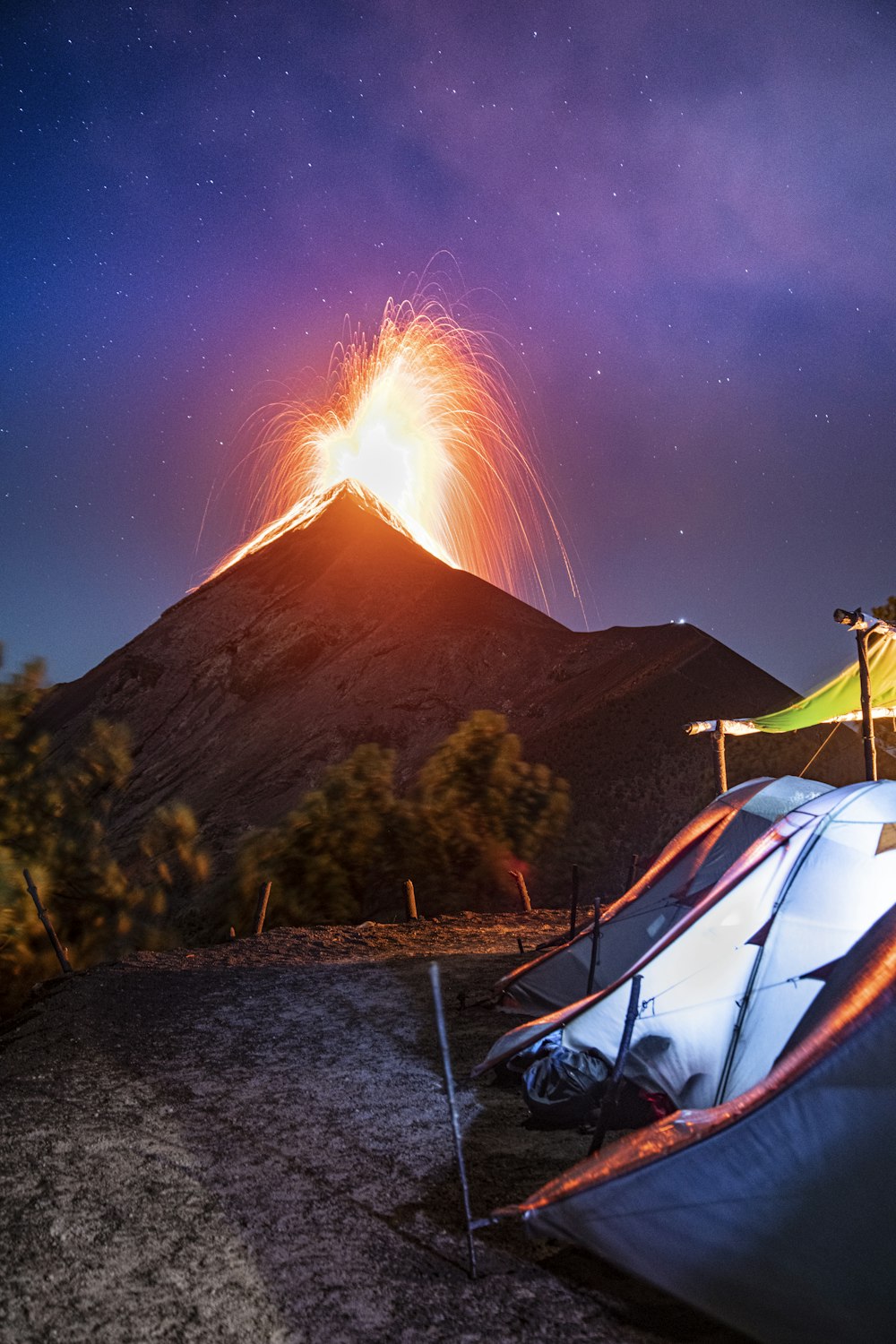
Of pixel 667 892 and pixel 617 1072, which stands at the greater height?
pixel 667 892

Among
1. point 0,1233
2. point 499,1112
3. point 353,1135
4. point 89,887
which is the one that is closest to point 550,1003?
point 499,1112

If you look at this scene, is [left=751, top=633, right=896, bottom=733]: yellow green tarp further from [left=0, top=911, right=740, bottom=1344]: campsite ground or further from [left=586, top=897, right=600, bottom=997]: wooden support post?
[left=0, top=911, right=740, bottom=1344]: campsite ground

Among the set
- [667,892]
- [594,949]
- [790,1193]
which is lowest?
[790,1193]

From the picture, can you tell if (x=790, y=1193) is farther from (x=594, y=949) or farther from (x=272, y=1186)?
(x=594, y=949)

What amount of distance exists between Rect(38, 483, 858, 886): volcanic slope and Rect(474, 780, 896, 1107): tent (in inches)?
657

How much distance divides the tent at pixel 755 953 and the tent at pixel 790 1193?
3.87 feet

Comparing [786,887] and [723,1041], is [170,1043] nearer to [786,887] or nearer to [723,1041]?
[723,1041]

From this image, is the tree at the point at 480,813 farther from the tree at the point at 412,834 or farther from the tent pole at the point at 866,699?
the tent pole at the point at 866,699

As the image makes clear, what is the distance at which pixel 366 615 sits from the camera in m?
60.7

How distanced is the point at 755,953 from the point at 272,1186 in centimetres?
261

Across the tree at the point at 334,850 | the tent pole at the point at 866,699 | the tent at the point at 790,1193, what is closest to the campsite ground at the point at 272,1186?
the tent at the point at 790,1193

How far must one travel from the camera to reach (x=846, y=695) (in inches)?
523

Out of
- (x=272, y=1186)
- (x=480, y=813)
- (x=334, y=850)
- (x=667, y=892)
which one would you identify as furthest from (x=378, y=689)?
(x=272, y=1186)

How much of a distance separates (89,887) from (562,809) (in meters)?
10.1
